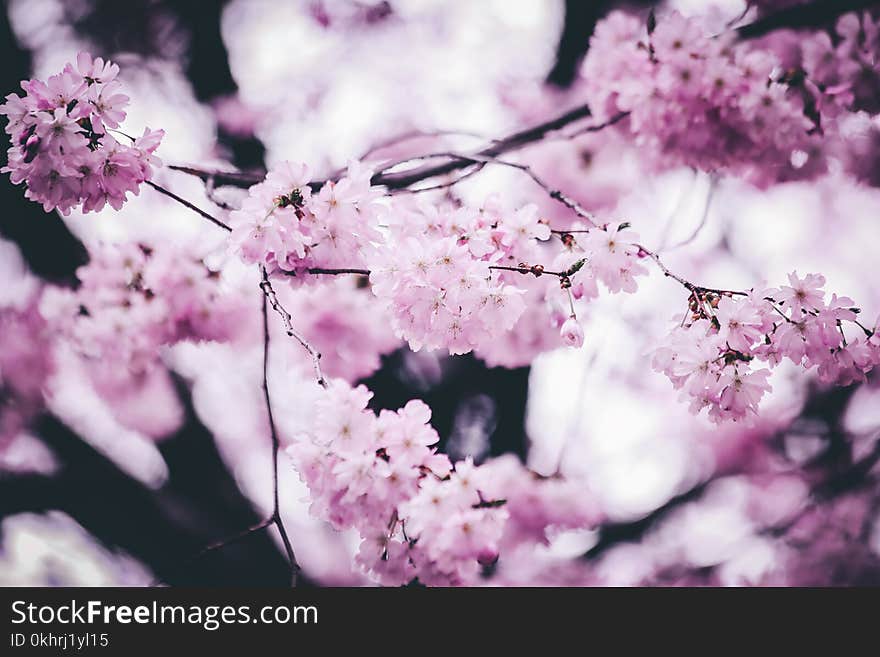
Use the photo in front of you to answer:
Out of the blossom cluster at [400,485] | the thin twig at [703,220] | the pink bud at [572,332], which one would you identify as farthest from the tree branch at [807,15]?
the blossom cluster at [400,485]

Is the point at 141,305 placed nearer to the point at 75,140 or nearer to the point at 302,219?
the point at 75,140

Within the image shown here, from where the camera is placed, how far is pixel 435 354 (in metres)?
1.22

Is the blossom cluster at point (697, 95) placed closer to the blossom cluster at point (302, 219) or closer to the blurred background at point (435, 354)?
the blurred background at point (435, 354)

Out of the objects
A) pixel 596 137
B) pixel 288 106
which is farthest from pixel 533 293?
pixel 288 106

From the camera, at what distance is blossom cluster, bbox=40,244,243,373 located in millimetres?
1123

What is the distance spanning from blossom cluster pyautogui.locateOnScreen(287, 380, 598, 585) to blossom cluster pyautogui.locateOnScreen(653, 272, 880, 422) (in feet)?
1.19

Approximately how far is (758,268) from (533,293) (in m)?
0.50

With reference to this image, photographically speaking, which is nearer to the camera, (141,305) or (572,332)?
(572,332)

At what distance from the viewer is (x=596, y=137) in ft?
3.78

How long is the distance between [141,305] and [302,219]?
19.8 inches

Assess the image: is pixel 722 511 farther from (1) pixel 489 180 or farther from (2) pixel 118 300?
(2) pixel 118 300

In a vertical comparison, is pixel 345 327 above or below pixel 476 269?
above

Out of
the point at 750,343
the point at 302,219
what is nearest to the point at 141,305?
the point at 302,219

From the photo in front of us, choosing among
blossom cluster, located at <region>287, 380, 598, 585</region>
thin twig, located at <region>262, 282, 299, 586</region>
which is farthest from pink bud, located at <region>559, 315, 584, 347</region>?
thin twig, located at <region>262, 282, 299, 586</region>
